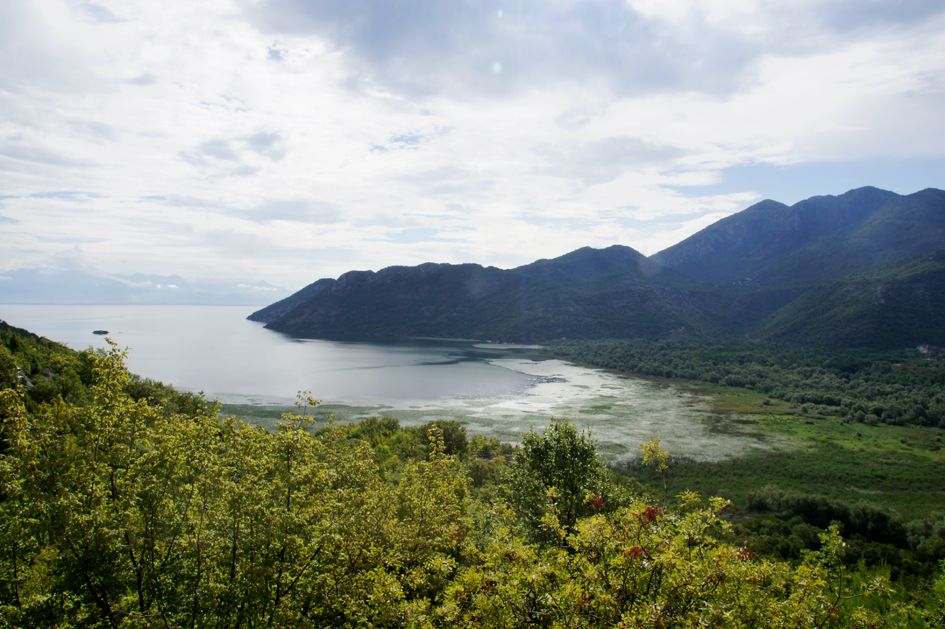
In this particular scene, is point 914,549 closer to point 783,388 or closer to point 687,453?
point 687,453

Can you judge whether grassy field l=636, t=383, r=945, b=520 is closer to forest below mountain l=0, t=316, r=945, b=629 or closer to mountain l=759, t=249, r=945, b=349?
forest below mountain l=0, t=316, r=945, b=629

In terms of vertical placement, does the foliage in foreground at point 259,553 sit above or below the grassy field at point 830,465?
above

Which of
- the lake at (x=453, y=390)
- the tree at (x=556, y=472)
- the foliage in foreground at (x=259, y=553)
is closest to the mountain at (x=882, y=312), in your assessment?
the lake at (x=453, y=390)

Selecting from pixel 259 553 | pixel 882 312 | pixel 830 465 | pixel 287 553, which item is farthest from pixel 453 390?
pixel 882 312

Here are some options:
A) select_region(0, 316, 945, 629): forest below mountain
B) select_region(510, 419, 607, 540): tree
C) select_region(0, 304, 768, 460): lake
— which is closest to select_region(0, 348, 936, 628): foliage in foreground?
select_region(0, 316, 945, 629): forest below mountain

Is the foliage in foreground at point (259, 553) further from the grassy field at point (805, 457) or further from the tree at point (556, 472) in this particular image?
the grassy field at point (805, 457)
